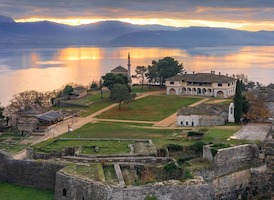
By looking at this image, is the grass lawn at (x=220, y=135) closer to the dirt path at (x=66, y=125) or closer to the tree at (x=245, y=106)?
the tree at (x=245, y=106)

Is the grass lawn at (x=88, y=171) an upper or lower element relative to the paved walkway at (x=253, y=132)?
lower

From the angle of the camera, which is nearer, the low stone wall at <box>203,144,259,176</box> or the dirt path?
the low stone wall at <box>203,144,259,176</box>

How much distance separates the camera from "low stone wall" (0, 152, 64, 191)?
2506 centimetres

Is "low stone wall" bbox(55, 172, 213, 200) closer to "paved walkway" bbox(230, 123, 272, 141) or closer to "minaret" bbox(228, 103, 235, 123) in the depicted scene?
"paved walkway" bbox(230, 123, 272, 141)

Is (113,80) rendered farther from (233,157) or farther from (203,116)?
(233,157)

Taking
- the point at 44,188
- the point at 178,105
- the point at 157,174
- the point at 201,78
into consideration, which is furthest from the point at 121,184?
the point at 201,78

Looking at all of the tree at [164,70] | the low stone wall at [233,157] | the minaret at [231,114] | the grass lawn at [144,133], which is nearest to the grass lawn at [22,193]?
the grass lawn at [144,133]

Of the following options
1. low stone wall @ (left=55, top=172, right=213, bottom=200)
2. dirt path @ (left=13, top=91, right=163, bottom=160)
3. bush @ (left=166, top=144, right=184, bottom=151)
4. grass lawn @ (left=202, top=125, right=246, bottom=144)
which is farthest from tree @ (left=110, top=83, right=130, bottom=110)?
low stone wall @ (left=55, top=172, right=213, bottom=200)

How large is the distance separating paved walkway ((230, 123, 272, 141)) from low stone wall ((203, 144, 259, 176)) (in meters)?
2.58

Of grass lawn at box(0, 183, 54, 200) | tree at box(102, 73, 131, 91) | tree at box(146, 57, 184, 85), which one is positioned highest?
tree at box(146, 57, 184, 85)

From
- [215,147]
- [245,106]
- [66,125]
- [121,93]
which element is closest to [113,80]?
[121,93]

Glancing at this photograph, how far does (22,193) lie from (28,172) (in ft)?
4.56

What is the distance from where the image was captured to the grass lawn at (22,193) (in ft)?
78.9

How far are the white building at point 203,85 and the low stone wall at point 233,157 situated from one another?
108ft
